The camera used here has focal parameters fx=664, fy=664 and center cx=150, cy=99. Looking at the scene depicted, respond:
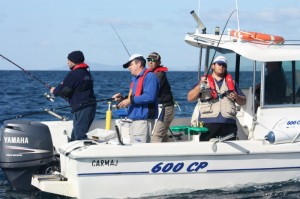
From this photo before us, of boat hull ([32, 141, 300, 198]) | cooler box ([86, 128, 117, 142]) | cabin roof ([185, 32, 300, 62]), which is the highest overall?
cabin roof ([185, 32, 300, 62])

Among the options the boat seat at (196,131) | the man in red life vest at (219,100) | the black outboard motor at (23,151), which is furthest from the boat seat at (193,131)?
the black outboard motor at (23,151)

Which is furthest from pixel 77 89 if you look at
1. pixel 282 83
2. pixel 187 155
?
pixel 282 83

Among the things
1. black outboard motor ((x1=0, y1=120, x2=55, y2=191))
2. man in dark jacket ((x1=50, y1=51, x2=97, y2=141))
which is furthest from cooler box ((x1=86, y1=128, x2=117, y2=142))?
black outboard motor ((x1=0, y1=120, x2=55, y2=191))

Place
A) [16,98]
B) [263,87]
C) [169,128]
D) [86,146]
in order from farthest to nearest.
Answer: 1. [16,98]
2. [169,128]
3. [263,87]
4. [86,146]

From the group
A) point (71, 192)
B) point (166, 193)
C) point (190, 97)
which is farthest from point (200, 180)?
point (71, 192)

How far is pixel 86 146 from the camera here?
27.0ft

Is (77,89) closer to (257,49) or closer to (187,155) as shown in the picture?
(187,155)

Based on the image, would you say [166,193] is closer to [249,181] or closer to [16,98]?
[249,181]

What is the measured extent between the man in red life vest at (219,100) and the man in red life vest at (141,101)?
2.06ft

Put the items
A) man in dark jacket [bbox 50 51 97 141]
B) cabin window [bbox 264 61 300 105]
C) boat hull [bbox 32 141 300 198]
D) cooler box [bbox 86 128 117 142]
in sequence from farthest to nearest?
1. man in dark jacket [bbox 50 51 97 141]
2. cabin window [bbox 264 61 300 105]
3. cooler box [bbox 86 128 117 142]
4. boat hull [bbox 32 141 300 198]

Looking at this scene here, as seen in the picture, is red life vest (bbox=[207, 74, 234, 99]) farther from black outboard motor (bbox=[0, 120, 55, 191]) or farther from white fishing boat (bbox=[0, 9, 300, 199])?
black outboard motor (bbox=[0, 120, 55, 191])

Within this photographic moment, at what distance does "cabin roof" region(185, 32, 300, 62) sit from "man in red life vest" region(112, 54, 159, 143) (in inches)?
49.3

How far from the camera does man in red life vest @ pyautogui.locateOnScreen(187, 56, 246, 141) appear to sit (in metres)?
8.83

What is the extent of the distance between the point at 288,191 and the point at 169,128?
1891 mm
